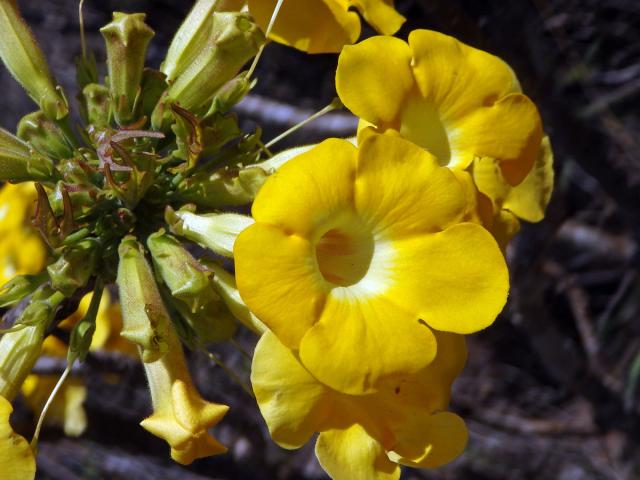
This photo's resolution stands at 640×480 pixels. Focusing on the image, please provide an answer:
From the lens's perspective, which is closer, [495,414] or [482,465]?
[482,465]

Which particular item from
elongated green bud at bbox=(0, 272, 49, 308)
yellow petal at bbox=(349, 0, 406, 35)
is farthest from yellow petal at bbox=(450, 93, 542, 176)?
elongated green bud at bbox=(0, 272, 49, 308)

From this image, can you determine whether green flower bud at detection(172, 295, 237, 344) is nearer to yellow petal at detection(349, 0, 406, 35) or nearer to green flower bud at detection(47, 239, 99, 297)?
green flower bud at detection(47, 239, 99, 297)

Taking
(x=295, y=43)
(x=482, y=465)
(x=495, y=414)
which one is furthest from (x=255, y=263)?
(x=495, y=414)

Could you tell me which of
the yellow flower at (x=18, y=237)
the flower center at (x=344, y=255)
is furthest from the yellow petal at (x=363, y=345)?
the yellow flower at (x=18, y=237)

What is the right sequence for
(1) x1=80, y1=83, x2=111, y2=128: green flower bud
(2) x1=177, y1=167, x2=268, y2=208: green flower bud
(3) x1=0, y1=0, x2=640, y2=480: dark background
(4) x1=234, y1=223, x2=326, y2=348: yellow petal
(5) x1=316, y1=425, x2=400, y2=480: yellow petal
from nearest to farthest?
(4) x1=234, y1=223, x2=326, y2=348: yellow petal, (5) x1=316, y1=425, x2=400, y2=480: yellow petal, (2) x1=177, y1=167, x2=268, y2=208: green flower bud, (1) x1=80, y1=83, x2=111, y2=128: green flower bud, (3) x1=0, y1=0, x2=640, y2=480: dark background

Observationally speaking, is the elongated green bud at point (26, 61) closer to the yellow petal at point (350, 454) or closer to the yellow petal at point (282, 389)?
the yellow petal at point (282, 389)

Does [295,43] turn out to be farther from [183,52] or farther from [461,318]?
[461,318]
